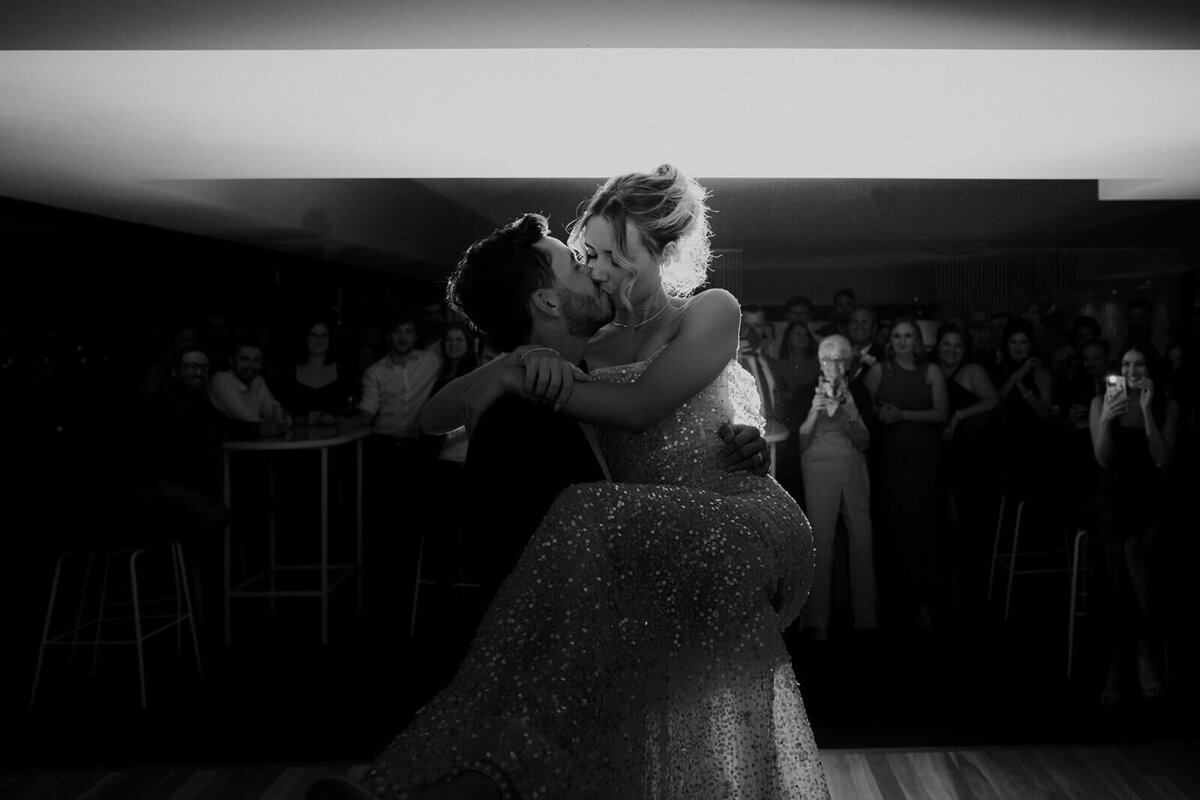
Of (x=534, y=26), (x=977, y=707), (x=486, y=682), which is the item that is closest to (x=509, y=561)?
(x=486, y=682)

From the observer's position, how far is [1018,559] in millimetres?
3367

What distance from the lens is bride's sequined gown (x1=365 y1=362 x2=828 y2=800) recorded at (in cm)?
150

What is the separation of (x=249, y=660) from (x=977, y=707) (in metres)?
2.34

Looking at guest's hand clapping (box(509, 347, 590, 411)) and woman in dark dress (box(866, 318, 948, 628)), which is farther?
woman in dark dress (box(866, 318, 948, 628))

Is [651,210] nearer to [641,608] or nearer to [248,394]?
[641,608]

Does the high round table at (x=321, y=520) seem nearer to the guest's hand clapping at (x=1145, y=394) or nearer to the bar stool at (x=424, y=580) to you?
the bar stool at (x=424, y=580)

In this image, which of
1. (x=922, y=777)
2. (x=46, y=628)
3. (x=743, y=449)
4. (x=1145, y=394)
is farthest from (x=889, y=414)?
(x=46, y=628)

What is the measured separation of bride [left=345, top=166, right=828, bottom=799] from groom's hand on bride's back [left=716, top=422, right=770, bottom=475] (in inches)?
1.1

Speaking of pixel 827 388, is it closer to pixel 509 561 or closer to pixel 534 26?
pixel 534 26

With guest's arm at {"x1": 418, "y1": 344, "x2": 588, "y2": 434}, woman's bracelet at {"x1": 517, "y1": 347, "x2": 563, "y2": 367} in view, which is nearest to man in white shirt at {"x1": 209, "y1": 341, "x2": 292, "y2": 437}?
guest's arm at {"x1": 418, "y1": 344, "x2": 588, "y2": 434}

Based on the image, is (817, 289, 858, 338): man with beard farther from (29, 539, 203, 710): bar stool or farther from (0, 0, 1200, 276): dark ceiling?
(29, 539, 203, 710): bar stool

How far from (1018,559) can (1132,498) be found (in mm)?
429

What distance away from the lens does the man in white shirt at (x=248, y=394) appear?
10.6ft

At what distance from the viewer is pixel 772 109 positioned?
3.20m
